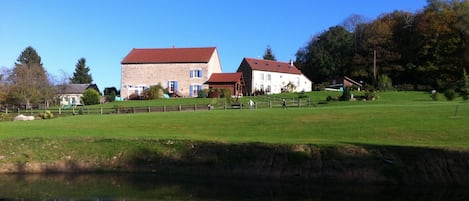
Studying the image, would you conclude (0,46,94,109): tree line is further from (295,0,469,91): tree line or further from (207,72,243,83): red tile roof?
(295,0,469,91): tree line

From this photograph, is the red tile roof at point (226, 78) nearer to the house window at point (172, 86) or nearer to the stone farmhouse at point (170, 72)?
the stone farmhouse at point (170, 72)

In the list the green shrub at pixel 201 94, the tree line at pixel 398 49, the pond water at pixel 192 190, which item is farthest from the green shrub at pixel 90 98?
the pond water at pixel 192 190

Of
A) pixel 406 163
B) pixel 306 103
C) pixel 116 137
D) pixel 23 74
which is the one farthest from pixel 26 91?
pixel 406 163

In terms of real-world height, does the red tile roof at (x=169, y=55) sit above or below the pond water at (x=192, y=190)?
above

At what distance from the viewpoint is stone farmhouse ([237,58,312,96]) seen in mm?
82750

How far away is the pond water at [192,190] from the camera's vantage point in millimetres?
14953

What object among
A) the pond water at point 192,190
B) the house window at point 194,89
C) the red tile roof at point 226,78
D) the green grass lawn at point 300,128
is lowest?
the pond water at point 192,190

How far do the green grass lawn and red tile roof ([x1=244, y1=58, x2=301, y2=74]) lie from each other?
1999 inches

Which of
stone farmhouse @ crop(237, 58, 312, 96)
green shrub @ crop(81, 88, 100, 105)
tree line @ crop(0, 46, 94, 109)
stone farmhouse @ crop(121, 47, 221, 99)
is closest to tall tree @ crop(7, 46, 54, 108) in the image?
tree line @ crop(0, 46, 94, 109)

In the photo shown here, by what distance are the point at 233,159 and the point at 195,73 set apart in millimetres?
57454

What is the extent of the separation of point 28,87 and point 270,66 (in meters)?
40.4

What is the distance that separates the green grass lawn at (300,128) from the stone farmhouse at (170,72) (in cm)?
4225

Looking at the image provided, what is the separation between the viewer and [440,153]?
719 inches

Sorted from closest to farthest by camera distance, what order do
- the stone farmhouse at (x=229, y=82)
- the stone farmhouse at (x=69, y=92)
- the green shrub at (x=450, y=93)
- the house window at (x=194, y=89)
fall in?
1. the green shrub at (x=450, y=93)
2. the stone farmhouse at (x=229, y=82)
3. the house window at (x=194, y=89)
4. the stone farmhouse at (x=69, y=92)
